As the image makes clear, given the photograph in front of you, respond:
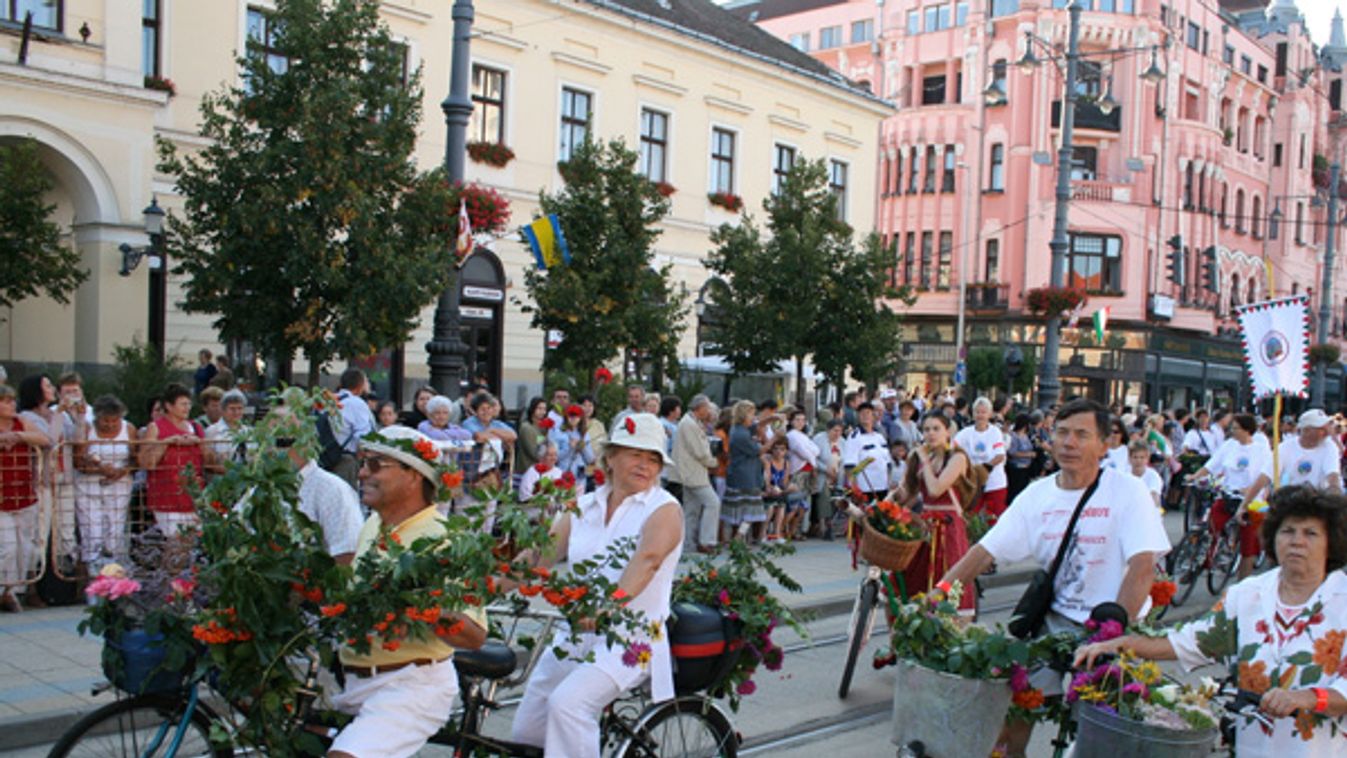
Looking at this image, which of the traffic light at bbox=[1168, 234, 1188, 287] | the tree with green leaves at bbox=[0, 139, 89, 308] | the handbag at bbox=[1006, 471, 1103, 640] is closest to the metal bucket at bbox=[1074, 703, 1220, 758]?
the handbag at bbox=[1006, 471, 1103, 640]

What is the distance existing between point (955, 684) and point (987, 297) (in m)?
45.9

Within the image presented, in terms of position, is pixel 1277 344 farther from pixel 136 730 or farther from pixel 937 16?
pixel 937 16

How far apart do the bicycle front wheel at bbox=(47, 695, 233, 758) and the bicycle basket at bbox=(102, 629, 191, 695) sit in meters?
0.11

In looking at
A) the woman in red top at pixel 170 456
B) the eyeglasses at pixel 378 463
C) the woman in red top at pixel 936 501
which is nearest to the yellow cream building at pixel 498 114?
the woman in red top at pixel 170 456

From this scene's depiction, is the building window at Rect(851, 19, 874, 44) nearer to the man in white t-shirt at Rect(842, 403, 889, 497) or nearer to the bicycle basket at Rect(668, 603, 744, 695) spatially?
the man in white t-shirt at Rect(842, 403, 889, 497)

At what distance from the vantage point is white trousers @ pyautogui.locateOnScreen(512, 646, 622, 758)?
4.49 m

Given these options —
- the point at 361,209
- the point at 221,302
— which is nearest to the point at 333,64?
the point at 361,209

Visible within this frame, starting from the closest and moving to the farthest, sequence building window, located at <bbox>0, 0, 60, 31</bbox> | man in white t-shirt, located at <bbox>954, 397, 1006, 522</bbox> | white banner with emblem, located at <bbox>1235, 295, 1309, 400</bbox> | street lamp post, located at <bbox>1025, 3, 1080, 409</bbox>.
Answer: white banner with emblem, located at <bbox>1235, 295, 1309, 400</bbox>
man in white t-shirt, located at <bbox>954, 397, 1006, 522</bbox>
building window, located at <bbox>0, 0, 60, 31</bbox>
street lamp post, located at <bbox>1025, 3, 1080, 409</bbox>

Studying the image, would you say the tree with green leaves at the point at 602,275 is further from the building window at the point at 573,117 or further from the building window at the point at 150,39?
the building window at the point at 150,39

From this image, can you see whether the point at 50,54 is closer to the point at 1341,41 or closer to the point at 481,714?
the point at 481,714

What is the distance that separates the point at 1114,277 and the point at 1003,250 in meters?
4.34

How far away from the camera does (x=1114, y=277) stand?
4731cm

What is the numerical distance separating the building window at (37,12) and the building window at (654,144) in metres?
14.3

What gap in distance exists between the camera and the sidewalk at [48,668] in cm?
629
